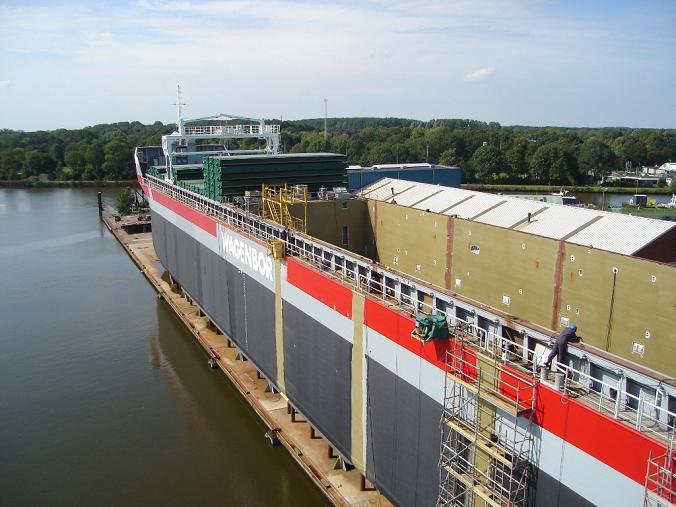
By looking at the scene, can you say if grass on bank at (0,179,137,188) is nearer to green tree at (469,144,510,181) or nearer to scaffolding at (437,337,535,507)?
green tree at (469,144,510,181)

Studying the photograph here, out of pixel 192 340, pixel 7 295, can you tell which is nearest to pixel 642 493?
pixel 192 340

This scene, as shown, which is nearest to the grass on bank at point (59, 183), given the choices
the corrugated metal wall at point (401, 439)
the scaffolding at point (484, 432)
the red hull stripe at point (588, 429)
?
the corrugated metal wall at point (401, 439)

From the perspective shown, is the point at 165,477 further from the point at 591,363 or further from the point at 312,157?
the point at 312,157

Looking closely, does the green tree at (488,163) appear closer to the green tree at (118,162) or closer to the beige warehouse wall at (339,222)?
the green tree at (118,162)

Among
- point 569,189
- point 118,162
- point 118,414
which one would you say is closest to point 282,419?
point 118,414

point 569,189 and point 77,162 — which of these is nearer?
point 569,189

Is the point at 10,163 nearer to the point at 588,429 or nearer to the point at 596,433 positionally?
the point at 588,429
